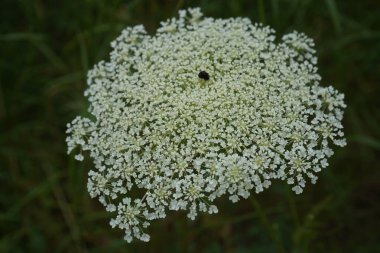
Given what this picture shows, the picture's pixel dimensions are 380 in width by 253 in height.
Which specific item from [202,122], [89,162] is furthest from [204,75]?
[89,162]

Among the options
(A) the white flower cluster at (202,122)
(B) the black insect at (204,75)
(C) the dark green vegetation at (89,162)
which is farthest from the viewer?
(C) the dark green vegetation at (89,162)

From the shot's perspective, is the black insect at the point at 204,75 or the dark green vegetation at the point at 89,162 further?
the dark green vegetation at the point at 89,162

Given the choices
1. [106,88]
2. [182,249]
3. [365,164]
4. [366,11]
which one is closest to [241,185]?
[106,88]

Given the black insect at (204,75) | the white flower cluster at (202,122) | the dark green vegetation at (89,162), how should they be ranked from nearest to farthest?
the white flower cluster at (202,122) < the black insect at (204,75) < the dark green vegetation at (89,162)

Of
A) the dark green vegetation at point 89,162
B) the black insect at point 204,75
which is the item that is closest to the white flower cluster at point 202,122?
the black insect at point 204,75

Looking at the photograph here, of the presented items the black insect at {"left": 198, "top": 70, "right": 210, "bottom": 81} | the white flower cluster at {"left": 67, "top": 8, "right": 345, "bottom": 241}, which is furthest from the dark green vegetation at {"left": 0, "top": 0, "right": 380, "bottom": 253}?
the black insect at {"left": 198, "top": 70, "right": 210, "bottom": 81}

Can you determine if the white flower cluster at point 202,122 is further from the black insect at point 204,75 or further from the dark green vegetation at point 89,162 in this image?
the dark green vegetation at point 89,162
